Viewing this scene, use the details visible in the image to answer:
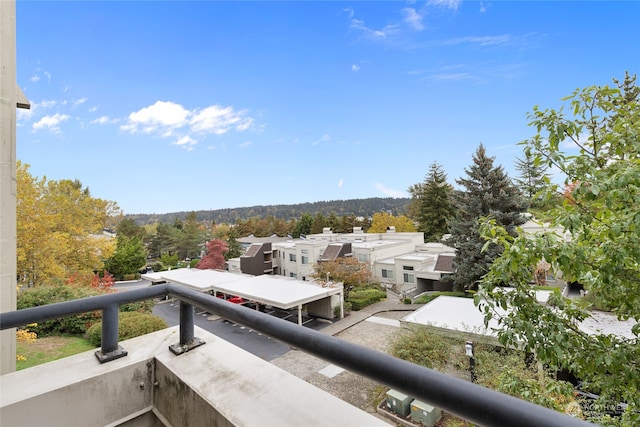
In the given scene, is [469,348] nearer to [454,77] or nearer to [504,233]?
[504,233]

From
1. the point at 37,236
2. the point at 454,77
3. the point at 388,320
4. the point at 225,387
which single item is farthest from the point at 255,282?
the point at 225,387

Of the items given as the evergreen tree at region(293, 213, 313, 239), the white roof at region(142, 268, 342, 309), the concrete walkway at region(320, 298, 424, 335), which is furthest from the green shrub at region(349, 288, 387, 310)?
the evergreen tree at region(293, 213, 313, 239)

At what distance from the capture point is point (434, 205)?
29.6 meters

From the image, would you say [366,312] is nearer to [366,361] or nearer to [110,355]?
[110,355]

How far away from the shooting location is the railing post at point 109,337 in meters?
1.49

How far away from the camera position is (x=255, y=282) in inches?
656

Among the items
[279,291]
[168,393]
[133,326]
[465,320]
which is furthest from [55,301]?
[465,320]

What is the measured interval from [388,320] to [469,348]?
845cm

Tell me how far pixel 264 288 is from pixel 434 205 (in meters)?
21.0

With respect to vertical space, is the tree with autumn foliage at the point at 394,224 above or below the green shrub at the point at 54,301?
above

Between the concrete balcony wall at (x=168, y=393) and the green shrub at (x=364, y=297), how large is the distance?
16221 millimetres

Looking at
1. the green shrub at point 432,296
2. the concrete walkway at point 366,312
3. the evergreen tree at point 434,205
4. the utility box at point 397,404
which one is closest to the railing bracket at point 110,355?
the utility box at point 397,404

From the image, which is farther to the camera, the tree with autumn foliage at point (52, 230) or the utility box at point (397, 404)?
the tree with autumn foliage at point (52, 230)

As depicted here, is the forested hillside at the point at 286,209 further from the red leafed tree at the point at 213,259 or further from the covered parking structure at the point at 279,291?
the covered parking structure at the point at 279,291
